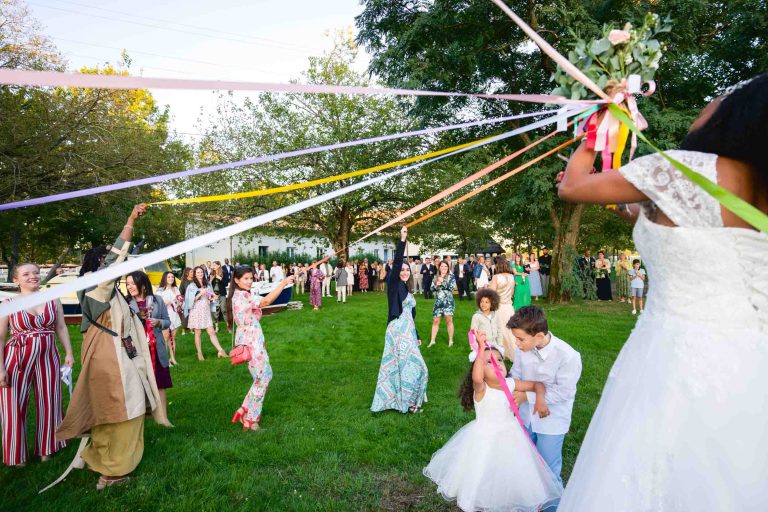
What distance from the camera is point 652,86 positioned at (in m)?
2.47

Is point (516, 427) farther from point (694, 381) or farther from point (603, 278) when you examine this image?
point (603, 278)

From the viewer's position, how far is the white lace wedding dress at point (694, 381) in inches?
66.8

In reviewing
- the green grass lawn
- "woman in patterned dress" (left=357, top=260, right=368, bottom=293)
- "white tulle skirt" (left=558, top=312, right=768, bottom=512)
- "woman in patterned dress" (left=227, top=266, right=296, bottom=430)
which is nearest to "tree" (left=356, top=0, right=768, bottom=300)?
the green grass lawn

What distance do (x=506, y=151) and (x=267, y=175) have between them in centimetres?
1336

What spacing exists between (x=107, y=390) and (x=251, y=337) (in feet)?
7.03

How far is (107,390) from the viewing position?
471 centimetres

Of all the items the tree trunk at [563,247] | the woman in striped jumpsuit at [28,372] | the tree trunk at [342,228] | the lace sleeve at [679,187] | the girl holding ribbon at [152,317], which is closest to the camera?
the lace sleeve at [679,187]

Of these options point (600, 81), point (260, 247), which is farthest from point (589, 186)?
point (260, 247)

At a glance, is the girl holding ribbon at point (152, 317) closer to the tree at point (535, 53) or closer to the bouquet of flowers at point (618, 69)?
the bouquet of flowers at point (618, 69)

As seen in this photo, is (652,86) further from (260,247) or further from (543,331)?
(260,247)

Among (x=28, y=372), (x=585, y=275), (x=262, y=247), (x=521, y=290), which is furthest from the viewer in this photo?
(x=262, y=247)

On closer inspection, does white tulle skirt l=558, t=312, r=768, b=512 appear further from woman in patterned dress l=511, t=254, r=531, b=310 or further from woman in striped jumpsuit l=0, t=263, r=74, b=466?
woman in patterned dress l=511, t=254, r=531, b=310

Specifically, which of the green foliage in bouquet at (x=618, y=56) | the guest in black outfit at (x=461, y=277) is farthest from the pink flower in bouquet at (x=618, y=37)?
the guest in black outfit at (x=461, y=277)

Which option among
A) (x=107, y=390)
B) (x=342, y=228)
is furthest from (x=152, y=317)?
(x=342, y=228)
